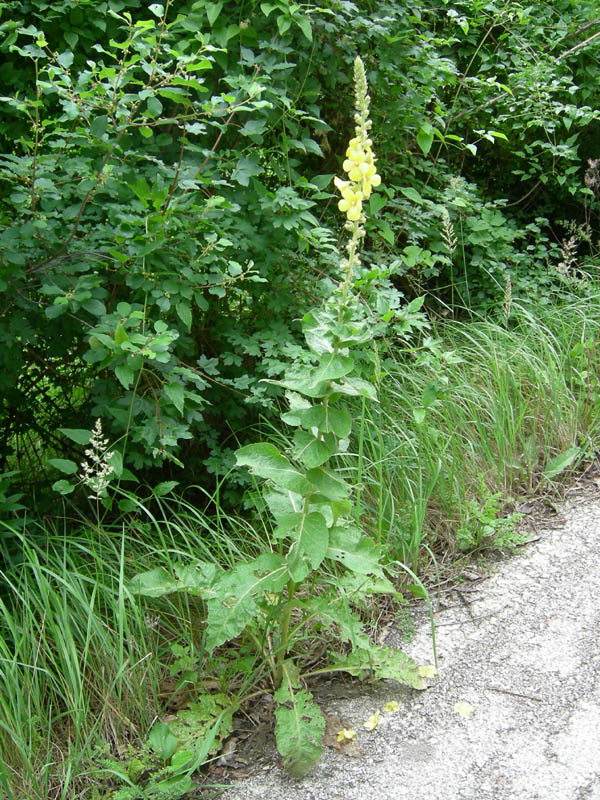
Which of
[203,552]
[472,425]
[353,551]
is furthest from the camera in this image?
[472,425]

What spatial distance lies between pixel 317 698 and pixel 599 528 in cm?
143

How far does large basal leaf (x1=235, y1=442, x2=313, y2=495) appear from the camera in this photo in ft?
6.52

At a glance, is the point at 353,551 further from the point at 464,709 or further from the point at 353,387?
the point at 464,709

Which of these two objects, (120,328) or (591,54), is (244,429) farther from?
(591,54)

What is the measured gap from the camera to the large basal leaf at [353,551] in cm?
206

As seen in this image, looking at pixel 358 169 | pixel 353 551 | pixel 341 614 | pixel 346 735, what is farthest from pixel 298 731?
pixel 358 169

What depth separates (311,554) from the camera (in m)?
1.93

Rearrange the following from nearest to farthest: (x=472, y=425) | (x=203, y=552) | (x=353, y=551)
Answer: (x=353, y=551), (x=203, y=552), (x=472, y=425)

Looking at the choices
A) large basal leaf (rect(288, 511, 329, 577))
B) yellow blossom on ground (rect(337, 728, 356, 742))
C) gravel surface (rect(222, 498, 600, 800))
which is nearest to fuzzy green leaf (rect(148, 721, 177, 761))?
gravel surface (rect(222, 498, 600, 800))

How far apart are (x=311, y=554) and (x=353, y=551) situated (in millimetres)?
206

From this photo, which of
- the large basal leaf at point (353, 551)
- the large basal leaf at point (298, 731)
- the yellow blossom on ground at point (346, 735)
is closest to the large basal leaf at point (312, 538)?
the large basal leaf at point (353, 551)

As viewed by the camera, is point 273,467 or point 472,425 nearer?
point 273,467

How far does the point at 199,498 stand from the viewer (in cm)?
348

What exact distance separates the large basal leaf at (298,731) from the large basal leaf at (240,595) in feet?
0.90
